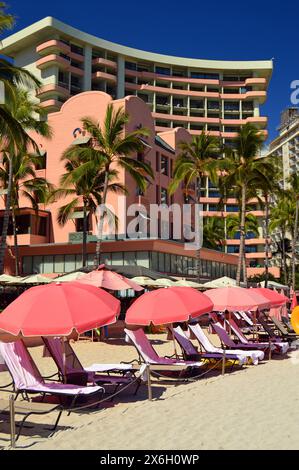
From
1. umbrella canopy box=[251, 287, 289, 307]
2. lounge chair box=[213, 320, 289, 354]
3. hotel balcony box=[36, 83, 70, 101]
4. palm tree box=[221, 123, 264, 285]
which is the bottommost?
lounge chair box=[213, 320, 289, 354]

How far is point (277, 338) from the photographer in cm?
1642

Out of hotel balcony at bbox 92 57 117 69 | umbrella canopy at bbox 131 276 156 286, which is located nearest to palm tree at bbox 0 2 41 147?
umbrella canopy at bbox 131 276 156 286

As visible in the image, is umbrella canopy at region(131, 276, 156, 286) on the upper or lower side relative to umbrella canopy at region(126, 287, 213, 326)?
lower

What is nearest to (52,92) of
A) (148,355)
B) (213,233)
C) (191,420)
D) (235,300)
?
(213,233)

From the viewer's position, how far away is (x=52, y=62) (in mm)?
65812

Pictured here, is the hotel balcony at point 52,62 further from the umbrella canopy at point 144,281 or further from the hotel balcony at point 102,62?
the umbrella canopy at point 144,281

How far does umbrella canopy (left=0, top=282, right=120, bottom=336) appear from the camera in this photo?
729cm

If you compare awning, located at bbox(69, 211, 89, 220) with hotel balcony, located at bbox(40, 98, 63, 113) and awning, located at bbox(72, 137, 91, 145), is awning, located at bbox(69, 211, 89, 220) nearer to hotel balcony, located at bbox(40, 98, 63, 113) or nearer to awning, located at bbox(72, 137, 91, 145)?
awning, located at bbox(72, 137, 91, 145)

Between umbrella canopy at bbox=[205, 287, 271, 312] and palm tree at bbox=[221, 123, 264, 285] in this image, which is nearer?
umbrella canopy at bbox=[205, 287, 271, 312]

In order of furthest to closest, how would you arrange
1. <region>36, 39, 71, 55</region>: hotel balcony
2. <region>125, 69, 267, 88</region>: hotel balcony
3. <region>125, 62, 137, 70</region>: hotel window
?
<region>125, 69, 267, 88</region>: hotel balcony
<region>125, 62, 137, 70</region>: hotel window
<region>36, 39, 71, 55</region>: hotel balcony

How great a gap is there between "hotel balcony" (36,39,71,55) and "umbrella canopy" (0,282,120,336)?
63.9 m

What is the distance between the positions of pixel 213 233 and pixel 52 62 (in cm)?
3089
